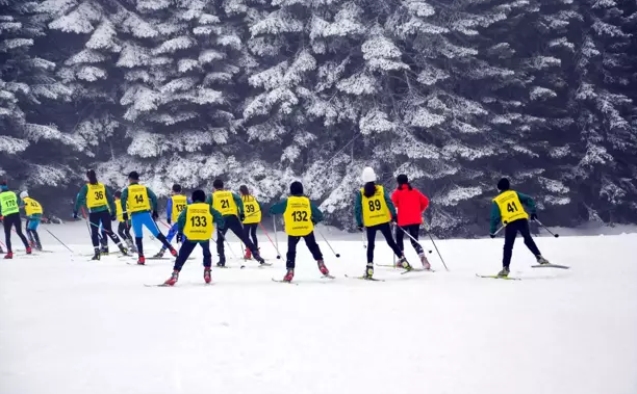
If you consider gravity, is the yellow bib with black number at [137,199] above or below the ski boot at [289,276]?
above

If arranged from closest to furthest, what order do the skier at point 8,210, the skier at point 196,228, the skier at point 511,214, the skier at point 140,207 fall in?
the skier at point 196,228 → the skier at point 511,214 → the skier at point 140,207 → the skier at point 8,210

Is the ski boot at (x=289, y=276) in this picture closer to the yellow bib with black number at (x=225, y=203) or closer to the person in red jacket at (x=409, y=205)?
the person in red jacket at (x=409, y=205)

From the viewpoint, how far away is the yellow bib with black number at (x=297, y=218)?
11.3 meters

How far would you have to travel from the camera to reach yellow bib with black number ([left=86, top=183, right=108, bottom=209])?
50.2 feet

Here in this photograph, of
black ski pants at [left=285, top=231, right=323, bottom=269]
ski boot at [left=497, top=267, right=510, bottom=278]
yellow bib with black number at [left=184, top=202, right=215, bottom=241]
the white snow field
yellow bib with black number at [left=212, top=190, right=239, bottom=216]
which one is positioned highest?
yellow bib with black number at [left=212, top=190, right=239, bottom=216]

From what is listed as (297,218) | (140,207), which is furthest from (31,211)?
(297,218)

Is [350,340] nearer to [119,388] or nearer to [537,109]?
[119,388]

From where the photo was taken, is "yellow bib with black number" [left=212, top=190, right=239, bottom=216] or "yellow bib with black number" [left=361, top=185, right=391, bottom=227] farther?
"yellow bib with black number" [left=212, top=190, right=239, bottom=216]

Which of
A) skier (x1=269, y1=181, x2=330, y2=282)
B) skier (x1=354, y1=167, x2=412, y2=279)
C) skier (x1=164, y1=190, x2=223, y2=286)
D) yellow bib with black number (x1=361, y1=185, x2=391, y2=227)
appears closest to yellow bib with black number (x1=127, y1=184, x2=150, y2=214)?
skier (x1=164, y1=190, x2=223, y2=286)

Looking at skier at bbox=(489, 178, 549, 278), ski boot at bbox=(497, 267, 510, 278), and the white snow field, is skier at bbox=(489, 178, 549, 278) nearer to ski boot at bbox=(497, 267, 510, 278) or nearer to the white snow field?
ski boot at bbox=(497, 267, 510, 278)

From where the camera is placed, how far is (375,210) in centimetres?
1183

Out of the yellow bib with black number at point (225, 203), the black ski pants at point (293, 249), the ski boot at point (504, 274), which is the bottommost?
the ski boot at point (504, 274)

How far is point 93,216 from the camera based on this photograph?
1534 cm

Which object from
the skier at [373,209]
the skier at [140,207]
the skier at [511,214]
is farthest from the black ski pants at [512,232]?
the skier at [140,207]
